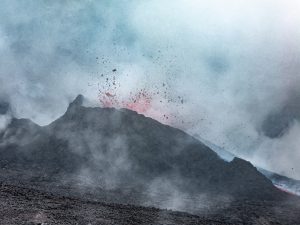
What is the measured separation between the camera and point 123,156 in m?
53.5

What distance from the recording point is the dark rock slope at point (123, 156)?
47031mm

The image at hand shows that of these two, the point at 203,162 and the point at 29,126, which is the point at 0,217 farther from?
the point at 29,126

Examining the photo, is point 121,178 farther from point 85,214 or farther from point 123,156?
point 85,214

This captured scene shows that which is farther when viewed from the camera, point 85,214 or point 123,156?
point 123,156

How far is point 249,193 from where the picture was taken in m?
45.8

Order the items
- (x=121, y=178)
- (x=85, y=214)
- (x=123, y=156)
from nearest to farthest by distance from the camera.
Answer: (x=85, y=214) → (x=121, y=178) → (x=123, y=156)

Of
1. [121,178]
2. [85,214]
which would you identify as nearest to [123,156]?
[121,178]

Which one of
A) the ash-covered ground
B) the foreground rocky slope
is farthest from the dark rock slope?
the foreground rocky slope

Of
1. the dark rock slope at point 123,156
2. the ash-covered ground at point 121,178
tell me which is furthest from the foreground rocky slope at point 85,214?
the dark rock slope at point 123,156

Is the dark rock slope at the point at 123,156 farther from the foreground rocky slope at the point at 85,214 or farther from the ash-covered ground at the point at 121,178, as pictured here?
the foreground rocky slope at the point at 85,214

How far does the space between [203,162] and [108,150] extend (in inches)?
501

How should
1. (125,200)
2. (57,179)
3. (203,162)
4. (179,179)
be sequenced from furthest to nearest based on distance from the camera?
1. (203,162)
2. (179,179)
3. (57,179)
4. (125,200)

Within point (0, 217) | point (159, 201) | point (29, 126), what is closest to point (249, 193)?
point (159, 201)

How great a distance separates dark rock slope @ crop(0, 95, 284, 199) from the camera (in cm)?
4703
